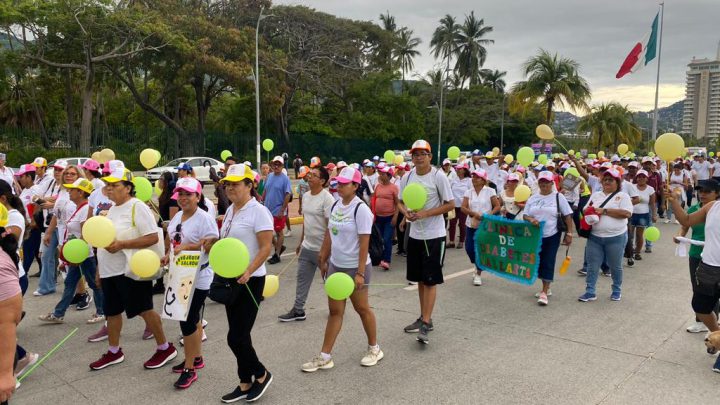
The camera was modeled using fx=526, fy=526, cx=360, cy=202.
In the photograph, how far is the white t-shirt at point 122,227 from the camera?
14.2 ft

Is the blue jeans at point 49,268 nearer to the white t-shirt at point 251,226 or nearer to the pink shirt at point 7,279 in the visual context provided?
the white t-shirt at point 251,226

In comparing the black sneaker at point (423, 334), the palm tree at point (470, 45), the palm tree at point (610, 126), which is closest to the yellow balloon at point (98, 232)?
the black sneaker at point (423, 334)

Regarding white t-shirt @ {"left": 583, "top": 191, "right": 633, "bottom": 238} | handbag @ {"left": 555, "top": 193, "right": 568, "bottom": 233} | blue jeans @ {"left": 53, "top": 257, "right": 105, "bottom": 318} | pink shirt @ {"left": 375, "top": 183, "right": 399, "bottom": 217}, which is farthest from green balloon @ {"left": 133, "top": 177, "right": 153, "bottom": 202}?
white t-shirt @ {"left": 583, "top": 191, "right": 633, "bottom": 238}

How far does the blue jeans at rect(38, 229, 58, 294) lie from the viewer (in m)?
6.50

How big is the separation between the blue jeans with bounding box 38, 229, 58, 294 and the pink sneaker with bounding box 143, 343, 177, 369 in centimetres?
289

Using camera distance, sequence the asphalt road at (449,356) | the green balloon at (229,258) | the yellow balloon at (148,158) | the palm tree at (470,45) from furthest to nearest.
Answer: the palm tree at (470,45) → the yellow balloon at (148,158) → the asphalt road at (449,356) → the green balloon at (229,258)

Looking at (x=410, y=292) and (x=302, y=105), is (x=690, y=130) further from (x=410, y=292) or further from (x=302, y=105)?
(x=410, y=292)

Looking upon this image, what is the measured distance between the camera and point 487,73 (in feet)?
229

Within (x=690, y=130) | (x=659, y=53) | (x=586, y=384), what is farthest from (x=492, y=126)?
(x=690, y=130)

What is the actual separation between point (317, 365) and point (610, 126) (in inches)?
1629

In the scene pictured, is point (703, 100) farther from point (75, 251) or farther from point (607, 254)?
point (75, 251)

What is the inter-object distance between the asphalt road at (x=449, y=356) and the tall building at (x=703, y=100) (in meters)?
90.7

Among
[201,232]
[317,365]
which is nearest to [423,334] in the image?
[317,365]

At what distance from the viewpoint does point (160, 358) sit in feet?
15.0
